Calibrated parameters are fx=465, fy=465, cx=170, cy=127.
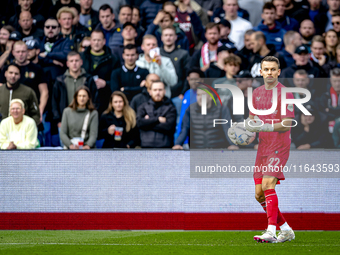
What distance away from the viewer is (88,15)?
333 inches

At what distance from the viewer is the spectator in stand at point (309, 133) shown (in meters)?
6.64

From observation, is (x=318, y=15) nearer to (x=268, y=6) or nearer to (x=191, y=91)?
(x=268, y=6)

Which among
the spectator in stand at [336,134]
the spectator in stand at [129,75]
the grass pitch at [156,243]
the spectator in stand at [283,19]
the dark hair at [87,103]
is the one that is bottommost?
the grass pitch at [156,243]

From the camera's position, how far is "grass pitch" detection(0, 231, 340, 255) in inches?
181

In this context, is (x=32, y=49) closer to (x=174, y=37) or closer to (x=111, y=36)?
(x=111, y=36)

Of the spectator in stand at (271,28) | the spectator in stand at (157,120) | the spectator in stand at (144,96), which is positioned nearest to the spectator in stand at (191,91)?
the spectator in stand at (157,120)

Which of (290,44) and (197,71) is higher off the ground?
(290,44)

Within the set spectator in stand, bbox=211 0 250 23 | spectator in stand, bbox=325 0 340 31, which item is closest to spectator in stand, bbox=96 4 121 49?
spectator in stand, bbox=211 0 250 23

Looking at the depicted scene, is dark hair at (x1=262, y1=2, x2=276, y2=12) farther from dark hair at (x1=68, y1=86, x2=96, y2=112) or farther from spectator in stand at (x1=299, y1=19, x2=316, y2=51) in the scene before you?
dark hair at (x1=68, y1=86, x2=96, y2=112)

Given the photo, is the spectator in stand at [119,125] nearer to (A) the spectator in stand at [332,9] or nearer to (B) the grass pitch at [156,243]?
(B) the grass pitch at [156,243]

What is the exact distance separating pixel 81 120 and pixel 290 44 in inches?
149

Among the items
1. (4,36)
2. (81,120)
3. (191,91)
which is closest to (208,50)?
(191,91)

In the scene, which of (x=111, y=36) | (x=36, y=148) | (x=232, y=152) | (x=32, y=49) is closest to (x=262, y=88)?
(x=232, y=152)

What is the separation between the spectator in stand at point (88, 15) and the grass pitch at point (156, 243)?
398 centimetres
